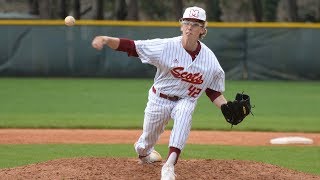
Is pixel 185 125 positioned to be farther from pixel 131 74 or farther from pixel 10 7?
pixel 10 7

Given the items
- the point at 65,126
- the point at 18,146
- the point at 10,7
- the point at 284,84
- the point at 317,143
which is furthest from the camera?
the point at 10,7

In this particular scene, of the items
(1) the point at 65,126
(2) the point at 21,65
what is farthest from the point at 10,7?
(1) the point at 65,126

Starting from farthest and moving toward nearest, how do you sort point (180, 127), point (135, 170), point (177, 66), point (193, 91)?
point (135, 170) → point (193, 91) → point (177, 66) → point (180, 127)

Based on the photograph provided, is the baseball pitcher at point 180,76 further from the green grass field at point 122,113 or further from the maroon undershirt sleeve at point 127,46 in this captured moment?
the green grass field at point 122,113

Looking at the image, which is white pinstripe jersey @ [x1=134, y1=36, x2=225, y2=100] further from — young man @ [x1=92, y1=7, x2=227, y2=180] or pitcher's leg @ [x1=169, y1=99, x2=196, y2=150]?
pitcher's leg @ [x1=169, y1=99, x2=196, y2=150]

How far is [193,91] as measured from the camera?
708 centimetres

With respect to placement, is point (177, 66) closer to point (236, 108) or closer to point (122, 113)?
point (236, 108)

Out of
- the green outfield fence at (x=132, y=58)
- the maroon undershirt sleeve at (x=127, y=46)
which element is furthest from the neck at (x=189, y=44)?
the green outfield fence at (x=132, y=58)

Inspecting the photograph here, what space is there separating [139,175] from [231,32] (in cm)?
1488

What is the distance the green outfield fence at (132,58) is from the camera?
21641mm

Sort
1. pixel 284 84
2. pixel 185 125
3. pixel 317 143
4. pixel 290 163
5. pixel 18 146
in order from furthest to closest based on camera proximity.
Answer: pixel 284 84, pixel 317 143, pixel 18 146, pixel 290 163, pixel 185 125

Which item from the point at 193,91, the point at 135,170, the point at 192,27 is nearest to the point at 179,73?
the point at 193,91

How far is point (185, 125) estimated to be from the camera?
22.4 feet

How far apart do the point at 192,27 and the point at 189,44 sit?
0.19 meters
